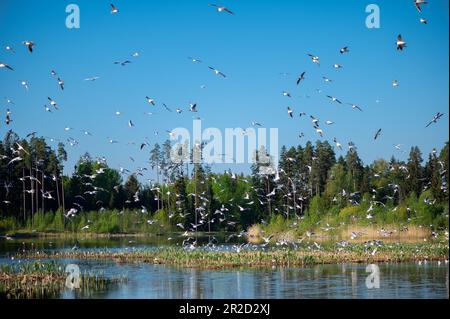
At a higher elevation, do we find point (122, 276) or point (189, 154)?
point (189, 154)

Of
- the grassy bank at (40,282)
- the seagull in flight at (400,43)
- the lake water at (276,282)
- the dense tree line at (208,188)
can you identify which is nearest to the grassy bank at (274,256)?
the lake water at (276,282)

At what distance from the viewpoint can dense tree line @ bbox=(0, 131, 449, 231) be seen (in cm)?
9225

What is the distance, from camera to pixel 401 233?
62.6 metres

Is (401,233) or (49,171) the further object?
(49,171)

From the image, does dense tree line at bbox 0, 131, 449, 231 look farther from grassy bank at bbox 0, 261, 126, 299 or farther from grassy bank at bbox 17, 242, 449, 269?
grassy bank at bbox 0, 261, 126, 299

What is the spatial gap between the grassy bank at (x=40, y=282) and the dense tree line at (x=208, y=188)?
5188 centimetres

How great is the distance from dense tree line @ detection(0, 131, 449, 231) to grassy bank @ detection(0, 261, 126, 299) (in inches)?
2042

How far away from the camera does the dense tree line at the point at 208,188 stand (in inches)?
3632

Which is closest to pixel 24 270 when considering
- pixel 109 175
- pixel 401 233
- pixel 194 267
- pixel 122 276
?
pixel 122 276

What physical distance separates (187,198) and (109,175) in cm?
1588

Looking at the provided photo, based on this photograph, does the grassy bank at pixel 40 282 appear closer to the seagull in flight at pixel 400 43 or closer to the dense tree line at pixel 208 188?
the seagull in flight at pixel 400 43

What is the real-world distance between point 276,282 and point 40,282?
1072 cm

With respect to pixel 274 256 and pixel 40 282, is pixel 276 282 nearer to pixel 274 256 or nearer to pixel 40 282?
pixel 274 256

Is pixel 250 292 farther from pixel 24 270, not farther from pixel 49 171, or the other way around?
pixel 49 171
